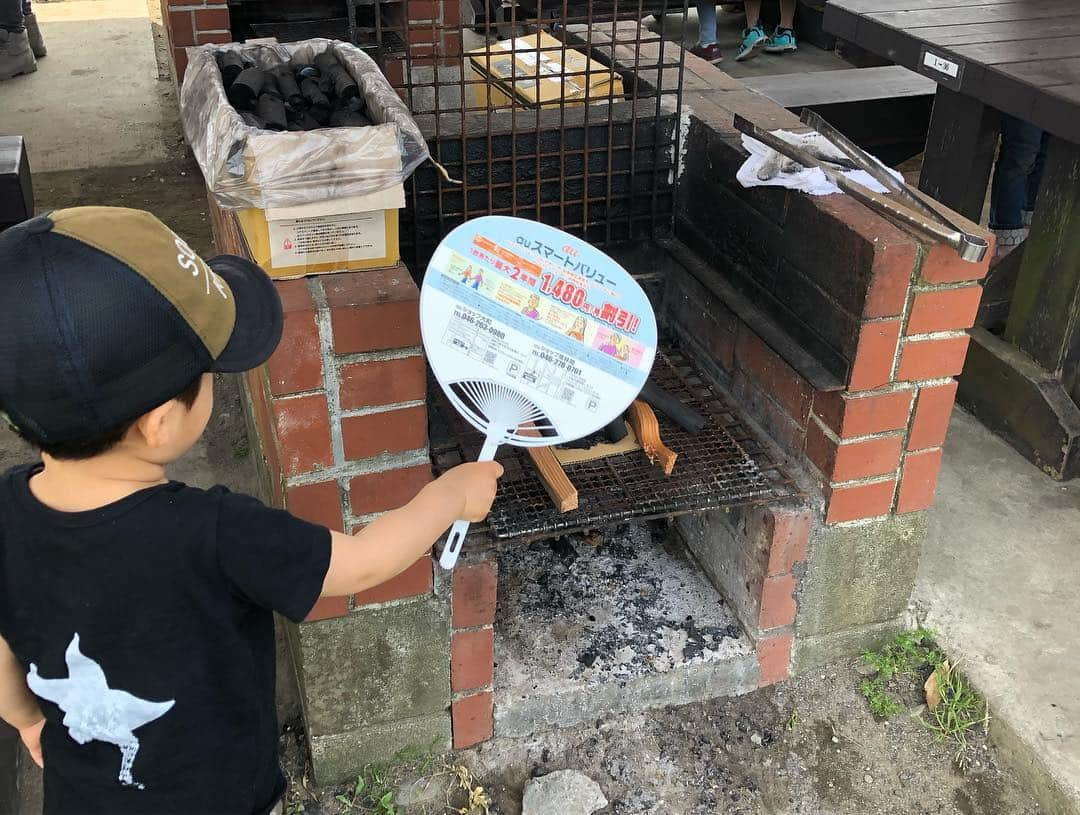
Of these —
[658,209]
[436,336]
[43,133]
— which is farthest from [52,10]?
[436,336]

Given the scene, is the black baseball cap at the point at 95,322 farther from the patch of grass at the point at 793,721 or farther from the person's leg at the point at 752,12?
the person's leg at the point at 752,12

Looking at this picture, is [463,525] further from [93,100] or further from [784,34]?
[784,34]

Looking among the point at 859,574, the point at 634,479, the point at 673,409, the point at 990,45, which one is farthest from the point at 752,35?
the point at 634,479

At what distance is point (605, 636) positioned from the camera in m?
2.58

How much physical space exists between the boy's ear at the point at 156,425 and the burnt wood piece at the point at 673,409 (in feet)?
4.39

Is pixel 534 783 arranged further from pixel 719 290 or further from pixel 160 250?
pixel 160 250

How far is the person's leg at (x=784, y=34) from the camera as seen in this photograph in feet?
26.9

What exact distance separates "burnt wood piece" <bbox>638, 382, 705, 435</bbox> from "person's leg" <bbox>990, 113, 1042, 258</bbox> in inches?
86.4

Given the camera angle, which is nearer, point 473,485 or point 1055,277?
point 473,485

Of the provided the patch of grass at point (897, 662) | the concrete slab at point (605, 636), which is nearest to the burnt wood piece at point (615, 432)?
the concrete slab at point (605, 636)

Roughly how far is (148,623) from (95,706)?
6.7 inches

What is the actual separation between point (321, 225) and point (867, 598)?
1.62m

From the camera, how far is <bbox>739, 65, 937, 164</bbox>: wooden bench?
4695 mm

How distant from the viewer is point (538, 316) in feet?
5.68
